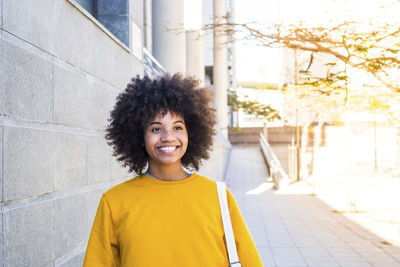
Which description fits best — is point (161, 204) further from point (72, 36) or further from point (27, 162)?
point (72, 36)

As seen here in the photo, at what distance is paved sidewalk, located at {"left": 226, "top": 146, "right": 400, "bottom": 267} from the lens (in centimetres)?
734

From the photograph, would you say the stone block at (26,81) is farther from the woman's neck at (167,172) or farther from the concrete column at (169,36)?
the concrete column at (169,36)

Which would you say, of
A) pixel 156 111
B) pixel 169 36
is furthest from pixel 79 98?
pixel 169 36

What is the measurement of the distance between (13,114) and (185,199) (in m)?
1.02

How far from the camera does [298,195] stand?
56.1 feet

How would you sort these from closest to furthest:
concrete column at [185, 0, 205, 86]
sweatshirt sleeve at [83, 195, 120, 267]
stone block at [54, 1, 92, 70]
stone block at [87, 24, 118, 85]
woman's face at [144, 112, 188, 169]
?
1. sweatshirt sleeve at [83, 195, 120, 267]
2. woman's face at [144, 112, 188, 169]
3. stone block at [54, 1, 92, 70]
4. stone block at [87, 24, 118, 85]
5. concrete column at [185, 0, 205, 86]

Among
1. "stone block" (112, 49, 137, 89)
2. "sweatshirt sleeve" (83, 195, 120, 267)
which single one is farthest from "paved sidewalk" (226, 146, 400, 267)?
"sweatshirt sleeve" (83, 195, 120, 267)

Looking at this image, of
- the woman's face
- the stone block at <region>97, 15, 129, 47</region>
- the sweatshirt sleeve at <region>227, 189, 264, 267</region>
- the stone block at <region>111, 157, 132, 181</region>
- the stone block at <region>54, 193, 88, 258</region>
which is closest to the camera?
the sweatshirt sleeve at <region>227, 189, 264, 267</region>

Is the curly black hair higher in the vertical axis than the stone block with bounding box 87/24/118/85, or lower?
lower

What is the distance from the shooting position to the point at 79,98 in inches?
143

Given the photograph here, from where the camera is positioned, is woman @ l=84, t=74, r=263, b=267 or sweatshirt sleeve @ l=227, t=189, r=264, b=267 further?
sweatshirt sleeve @ l=227, t=189, r=264, b=267

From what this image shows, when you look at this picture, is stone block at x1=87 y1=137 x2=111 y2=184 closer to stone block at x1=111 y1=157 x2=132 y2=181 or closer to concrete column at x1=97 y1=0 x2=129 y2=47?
stone block at x1=111 y1=157 x2=132 y2=181

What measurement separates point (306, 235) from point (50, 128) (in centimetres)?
719

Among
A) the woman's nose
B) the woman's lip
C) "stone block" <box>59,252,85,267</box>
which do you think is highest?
the woman's nose
